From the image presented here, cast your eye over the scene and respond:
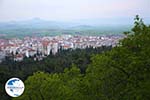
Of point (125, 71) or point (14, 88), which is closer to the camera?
point (14, 88)

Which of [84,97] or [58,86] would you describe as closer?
[84,97]

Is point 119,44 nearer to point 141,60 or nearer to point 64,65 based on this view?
point 141,60

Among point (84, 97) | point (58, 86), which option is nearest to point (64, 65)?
point (58, 86)

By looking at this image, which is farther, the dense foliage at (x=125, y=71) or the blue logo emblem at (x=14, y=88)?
the dense foliage at (x=125, y=71)

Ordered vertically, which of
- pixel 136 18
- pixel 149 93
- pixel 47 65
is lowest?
pixel 47 65

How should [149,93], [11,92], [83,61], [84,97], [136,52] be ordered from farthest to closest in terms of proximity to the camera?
[83,61] → [84,97] → [136,52] → [149,93] → [11,92]

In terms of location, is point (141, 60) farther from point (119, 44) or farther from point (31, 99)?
point (31, 99)

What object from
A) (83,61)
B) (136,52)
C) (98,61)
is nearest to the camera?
(136,52)

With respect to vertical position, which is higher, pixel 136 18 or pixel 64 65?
pixel 136 18

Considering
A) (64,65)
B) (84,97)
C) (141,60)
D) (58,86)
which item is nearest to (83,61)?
(64,65)

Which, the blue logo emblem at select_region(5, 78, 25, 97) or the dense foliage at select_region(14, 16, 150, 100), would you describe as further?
the dense foliage at select_region(14, 16, 150, 100)
